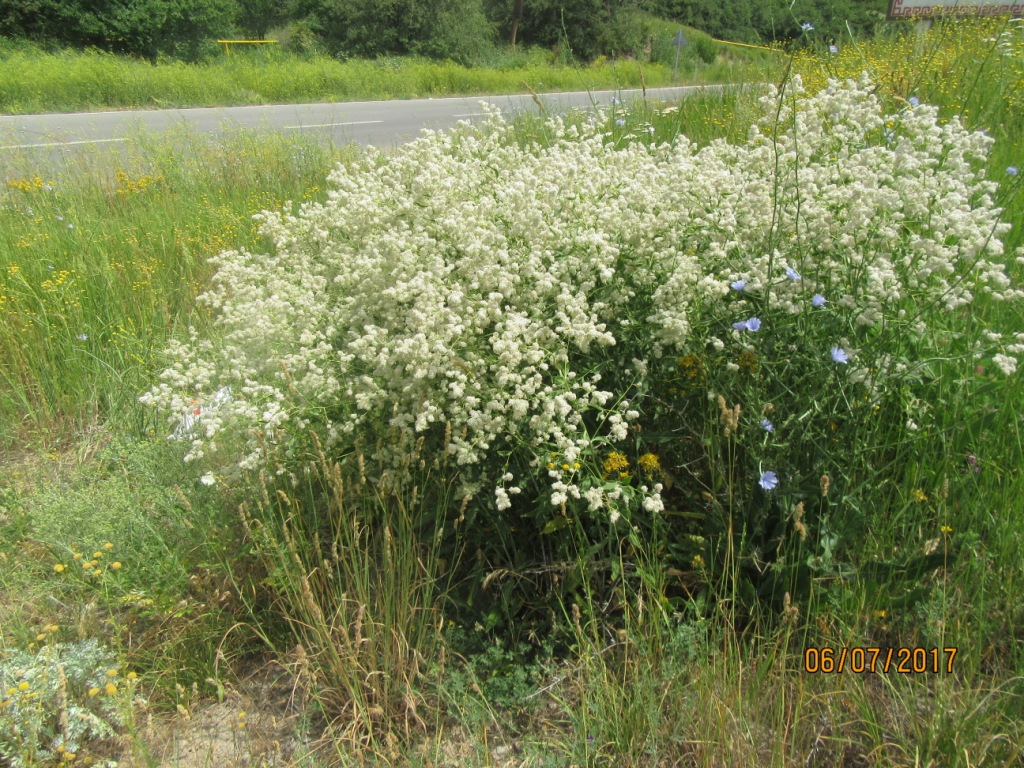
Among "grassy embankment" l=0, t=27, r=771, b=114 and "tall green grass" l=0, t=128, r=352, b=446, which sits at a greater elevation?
"grassy embankment" l=0, t=27, r=771, b=114

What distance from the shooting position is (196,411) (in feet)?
9.42

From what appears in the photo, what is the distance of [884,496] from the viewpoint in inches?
89.7

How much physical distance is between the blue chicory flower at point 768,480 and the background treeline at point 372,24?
20973 millimetres

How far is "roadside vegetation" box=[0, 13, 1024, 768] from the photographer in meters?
1.95

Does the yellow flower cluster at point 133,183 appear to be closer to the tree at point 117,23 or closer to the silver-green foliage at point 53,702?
the silver-green foliage at point 53,702

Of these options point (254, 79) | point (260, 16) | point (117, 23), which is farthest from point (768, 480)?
point (260, 16)

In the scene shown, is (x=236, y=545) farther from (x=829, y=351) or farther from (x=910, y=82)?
(x=910, y=82)

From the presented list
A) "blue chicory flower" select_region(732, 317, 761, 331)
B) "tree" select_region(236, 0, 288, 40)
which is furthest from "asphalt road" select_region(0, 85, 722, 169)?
"tree" select_region(236, 0, 288, 40)

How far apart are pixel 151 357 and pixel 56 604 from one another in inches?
63.2

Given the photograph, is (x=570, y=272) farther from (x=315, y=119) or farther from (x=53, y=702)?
(x=315, y=119)

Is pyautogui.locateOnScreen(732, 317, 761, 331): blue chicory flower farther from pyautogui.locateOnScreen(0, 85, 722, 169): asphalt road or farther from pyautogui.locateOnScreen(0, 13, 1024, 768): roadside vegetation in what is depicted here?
pyautogui.locateOnScreen(0, 85, 722, 169): asphalt road

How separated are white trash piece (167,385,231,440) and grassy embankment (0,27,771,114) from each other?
9.54 metres

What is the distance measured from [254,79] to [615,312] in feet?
58.3

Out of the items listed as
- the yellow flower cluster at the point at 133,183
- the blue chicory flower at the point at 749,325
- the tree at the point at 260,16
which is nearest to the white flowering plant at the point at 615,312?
the blue chicory flower at the point at 749,325
